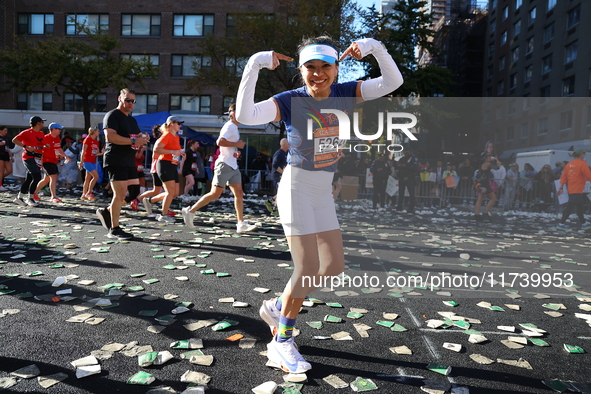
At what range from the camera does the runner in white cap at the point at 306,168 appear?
2887 millimetres

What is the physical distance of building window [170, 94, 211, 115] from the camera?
36344mm

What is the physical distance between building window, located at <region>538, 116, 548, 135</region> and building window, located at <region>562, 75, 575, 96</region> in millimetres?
3360

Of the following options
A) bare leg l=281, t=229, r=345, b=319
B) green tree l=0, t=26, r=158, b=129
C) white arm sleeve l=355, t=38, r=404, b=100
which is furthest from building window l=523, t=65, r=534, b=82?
bare leg l=281, t=229, r=345, b=319

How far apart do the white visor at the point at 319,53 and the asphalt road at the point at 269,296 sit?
1.93 meters

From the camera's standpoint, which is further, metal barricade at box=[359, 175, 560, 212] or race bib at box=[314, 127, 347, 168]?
metal barricade at box=[359, 175, 560, 212]

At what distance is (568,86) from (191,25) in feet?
104

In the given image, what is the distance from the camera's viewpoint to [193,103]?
36781 millimetres

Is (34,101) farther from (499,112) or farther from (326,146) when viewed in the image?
(499,112)

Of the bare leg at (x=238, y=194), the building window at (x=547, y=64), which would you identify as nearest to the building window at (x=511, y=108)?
the building window at (x=547, y=64)

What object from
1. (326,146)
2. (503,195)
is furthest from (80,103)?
(326,146)

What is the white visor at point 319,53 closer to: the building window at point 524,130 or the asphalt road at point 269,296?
the asphalt road at point 269,296

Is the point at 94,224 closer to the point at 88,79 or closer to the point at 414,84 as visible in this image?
the point at 88,79

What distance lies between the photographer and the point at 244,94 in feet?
9.25

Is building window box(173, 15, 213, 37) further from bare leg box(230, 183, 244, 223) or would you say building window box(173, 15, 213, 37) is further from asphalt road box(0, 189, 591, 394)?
bare leg box(230, 183, 244, 223)
